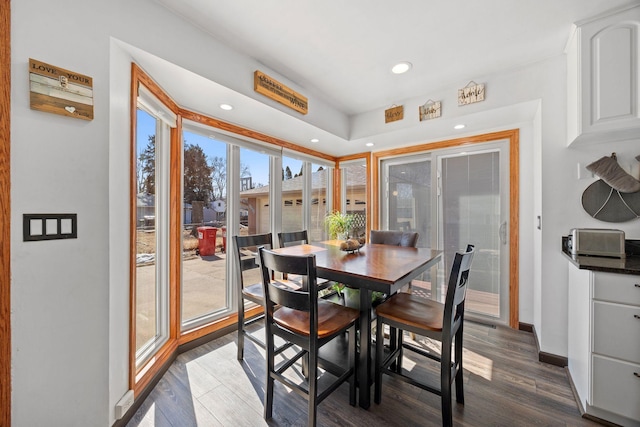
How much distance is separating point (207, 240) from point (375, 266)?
1.81 m

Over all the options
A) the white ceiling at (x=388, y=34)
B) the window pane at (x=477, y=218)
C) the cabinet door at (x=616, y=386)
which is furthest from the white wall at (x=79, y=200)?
the window pane at (x=477, y=218)

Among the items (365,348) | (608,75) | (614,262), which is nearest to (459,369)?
(365,348)

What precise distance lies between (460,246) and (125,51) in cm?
358

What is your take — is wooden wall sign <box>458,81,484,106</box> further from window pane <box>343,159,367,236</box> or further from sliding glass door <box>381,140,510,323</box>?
window pane <box>343,159,367,236</box>

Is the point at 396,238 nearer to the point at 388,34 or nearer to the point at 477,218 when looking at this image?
the point at 477,218

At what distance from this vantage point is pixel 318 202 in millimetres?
4008

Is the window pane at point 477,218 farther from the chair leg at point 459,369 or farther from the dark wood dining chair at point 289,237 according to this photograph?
the dark wood dining chair at point 289,237

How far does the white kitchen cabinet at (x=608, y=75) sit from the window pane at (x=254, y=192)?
2.82 meters

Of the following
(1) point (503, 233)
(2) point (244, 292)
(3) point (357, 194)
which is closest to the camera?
(2) point (244, 292)

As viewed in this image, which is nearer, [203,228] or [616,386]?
[616,386]

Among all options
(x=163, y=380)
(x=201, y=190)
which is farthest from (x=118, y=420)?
(x=201, y=190)

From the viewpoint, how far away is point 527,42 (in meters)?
1.88

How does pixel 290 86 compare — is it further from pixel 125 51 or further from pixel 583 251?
pixel 583 251

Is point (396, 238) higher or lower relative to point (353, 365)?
higher
